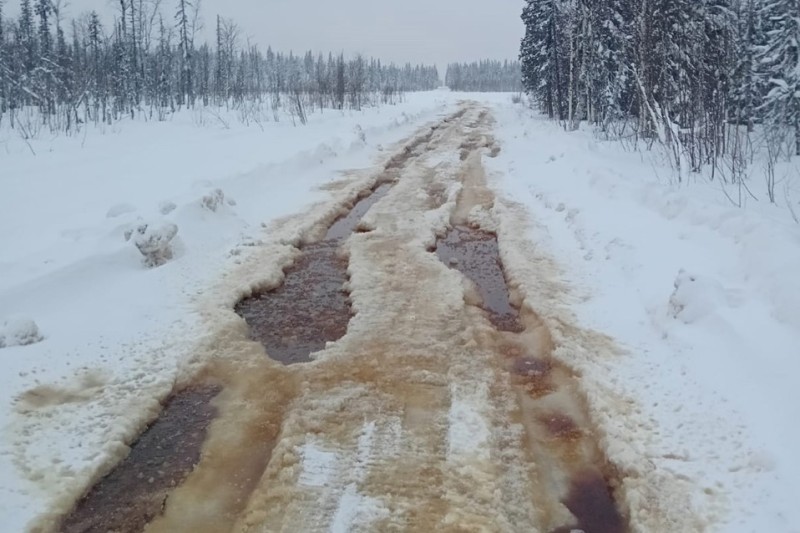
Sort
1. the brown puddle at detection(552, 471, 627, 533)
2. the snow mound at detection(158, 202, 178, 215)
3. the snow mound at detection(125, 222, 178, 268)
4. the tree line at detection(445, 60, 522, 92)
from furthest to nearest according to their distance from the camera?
the tree line at detection(445, 60, 522, 92)
the snow mound at detection(158, 202, 178, 215)
the snow mound at detection(125, 222, 178, 268)
the brown puddle at detection(552, 471, 627, 533)

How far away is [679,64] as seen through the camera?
2058cm

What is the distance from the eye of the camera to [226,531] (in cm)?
315

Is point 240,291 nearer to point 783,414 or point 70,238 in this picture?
point 70,238

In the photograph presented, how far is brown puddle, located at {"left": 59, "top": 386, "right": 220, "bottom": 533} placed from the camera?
329 centimetres

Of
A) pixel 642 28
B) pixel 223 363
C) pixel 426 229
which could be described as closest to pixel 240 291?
pixel 223 363

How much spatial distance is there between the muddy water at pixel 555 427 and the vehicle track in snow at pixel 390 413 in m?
0.01

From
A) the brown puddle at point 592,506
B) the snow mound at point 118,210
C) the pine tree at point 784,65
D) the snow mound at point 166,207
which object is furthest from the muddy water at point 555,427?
the pine tree at point 784,65

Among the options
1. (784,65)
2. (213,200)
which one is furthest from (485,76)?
(213,200)

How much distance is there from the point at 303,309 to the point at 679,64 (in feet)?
62.6

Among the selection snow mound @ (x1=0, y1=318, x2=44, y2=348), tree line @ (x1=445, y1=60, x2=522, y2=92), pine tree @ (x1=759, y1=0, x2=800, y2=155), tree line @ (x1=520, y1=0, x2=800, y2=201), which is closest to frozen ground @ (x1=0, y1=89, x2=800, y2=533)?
snow mound @ (x1=0, y1=318, x2=44, y2=348)

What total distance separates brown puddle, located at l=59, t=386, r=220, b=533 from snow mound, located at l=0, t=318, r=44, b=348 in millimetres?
1468

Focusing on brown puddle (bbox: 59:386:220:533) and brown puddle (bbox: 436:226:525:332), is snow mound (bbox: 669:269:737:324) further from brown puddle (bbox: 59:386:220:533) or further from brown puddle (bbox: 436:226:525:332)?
brown puddle (bbox: 59:386:220:533)

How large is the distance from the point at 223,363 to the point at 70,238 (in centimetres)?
387

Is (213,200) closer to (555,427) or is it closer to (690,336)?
(555,427)
